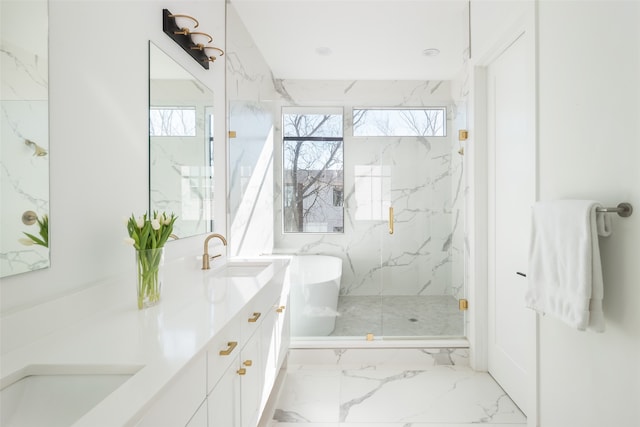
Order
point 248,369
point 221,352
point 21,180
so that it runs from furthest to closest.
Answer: point 248,369 → point 221,352 → point 21,180

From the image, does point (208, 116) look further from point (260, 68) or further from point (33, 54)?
point (260, 68)

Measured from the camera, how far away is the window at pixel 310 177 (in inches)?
138

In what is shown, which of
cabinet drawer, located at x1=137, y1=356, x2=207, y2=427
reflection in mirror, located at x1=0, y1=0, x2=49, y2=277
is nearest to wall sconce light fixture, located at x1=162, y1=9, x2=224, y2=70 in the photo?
reflection in mirror, located at x1=0, y1=0, x2=49, y2=277

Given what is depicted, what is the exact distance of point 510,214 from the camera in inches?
86.2

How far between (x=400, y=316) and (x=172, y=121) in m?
2.40

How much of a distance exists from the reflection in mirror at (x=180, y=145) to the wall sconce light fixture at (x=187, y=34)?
0.39 feet

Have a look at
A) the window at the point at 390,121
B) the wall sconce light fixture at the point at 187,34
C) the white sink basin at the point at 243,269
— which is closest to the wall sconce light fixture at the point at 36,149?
the wall sconce light fixture at the point at 187,34

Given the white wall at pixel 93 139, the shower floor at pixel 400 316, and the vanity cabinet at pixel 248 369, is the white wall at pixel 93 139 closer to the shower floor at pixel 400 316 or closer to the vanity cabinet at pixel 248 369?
the vanity cabinet at pixel 248 369

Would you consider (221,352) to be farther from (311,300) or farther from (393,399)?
(311,300)

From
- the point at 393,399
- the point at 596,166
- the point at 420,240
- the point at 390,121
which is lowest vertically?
the point at 393,399

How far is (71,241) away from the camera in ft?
3.47

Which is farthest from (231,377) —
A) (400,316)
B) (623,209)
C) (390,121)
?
(390,121)

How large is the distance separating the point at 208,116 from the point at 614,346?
2.31 metres

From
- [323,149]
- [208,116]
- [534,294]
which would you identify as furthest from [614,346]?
[323,149]
